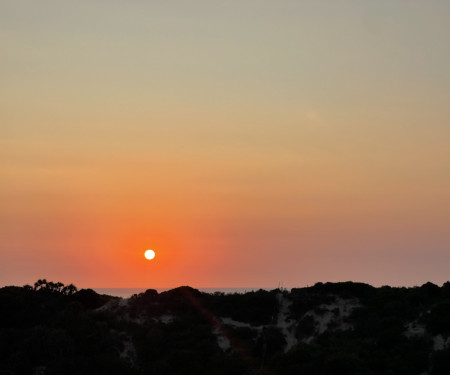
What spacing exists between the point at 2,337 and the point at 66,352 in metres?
5.85

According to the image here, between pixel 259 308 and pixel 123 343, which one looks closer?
pixel 123 343

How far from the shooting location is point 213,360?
2024 inches

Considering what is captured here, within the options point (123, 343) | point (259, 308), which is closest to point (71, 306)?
point (123, 343)

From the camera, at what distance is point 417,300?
2363 inches

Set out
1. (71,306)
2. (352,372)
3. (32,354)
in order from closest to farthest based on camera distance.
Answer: (352,372), (32,354), (71,306)

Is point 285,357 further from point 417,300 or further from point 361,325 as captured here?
point 417,300

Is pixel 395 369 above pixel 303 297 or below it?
below

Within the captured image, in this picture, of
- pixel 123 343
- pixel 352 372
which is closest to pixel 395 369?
pixel 352 372

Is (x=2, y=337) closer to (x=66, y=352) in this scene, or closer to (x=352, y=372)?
(x=66, y=352)

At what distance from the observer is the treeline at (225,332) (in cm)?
4981

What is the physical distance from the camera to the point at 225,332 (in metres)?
58.2

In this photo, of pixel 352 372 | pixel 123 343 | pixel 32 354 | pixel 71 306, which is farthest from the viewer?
pixel 71 306

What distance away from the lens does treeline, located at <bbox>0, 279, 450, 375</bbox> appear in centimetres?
4981

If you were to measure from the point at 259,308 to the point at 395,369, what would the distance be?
55.9 ft
